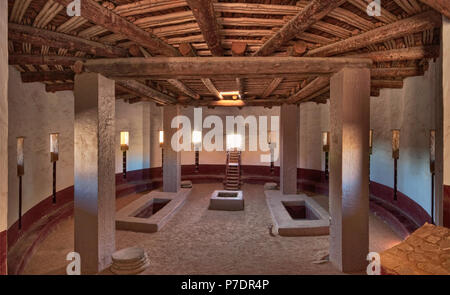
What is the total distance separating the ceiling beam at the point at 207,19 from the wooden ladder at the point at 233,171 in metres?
10.2

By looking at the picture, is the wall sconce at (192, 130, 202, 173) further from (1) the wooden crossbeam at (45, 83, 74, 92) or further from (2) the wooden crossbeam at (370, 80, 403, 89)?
(2) the wooden crossbeam at (370, 80, 403, 89)

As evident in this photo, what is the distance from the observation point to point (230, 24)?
387 centimetres

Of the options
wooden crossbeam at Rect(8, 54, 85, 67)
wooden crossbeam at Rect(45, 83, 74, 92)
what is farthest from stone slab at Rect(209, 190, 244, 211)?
wooden crossbeam at Rect(8, 54, 85, 67)

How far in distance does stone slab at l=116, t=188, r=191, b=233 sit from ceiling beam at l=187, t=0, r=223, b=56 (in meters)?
5.65

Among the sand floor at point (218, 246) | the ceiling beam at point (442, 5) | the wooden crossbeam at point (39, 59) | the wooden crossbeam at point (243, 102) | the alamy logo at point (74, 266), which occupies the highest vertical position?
the wooden crossbeam at point (243, 102)

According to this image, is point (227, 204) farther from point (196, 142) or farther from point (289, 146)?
point (196, 142)

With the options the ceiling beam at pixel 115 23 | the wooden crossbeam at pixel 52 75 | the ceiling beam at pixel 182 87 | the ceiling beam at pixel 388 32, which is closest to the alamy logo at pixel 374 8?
the ceiling beam at pixel 388 32

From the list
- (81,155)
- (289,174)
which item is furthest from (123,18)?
(289,174)

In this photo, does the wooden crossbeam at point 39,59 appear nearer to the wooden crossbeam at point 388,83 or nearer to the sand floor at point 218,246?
the sand floor at point 218,246

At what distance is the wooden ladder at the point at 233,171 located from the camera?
45.1 feet

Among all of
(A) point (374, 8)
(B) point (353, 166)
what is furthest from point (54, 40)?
(B) point (353, 166)

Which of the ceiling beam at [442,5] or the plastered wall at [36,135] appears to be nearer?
the ceiling beam at [442,5]

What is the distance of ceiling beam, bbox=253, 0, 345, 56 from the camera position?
3119mm
